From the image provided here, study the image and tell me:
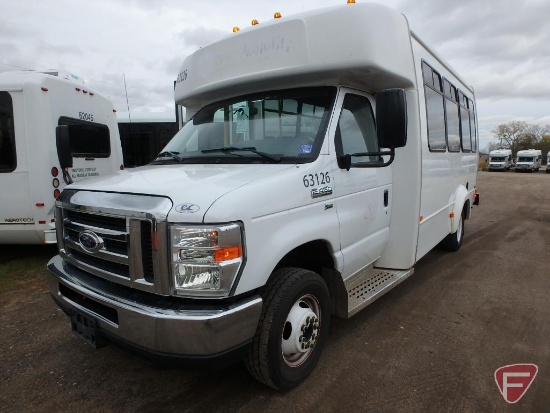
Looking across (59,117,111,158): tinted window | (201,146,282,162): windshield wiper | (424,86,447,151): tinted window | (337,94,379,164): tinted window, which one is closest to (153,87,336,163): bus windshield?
(201,146,282,162): windshield wiper

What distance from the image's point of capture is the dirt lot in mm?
2678

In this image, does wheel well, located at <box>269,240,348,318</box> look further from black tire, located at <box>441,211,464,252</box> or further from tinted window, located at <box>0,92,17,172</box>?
tinted window, located at <box>0,92,17,172</box>

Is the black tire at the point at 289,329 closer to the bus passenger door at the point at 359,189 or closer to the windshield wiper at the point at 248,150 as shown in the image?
the bus passenger door at the point at 359,189

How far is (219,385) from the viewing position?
9.34 feet

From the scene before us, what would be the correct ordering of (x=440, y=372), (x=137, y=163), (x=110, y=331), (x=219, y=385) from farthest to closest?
(x=137, y=163) → (x=440, y=372) → (x=219, y=385) → (x=110, y=331)

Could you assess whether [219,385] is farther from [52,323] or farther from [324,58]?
[324,58]

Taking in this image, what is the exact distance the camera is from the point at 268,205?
2363 mm

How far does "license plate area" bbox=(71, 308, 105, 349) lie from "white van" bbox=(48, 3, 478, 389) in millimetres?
12

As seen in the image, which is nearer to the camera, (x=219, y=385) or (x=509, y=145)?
(x=219, y=385)

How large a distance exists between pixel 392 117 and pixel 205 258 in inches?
69.3

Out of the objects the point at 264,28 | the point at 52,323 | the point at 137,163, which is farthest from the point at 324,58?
the point at 137,163

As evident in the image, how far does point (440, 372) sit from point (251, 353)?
1.63 m

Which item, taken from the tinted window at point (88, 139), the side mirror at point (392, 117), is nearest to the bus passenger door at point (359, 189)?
the side mirror at point (392, 117)

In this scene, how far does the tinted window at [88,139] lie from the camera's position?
21.4ft
